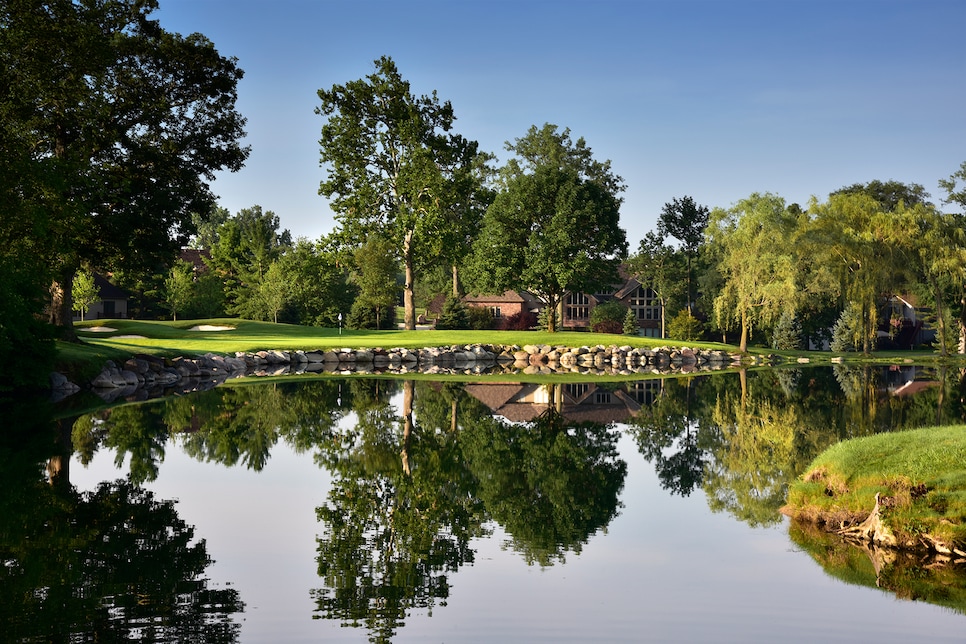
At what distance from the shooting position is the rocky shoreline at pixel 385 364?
3128 centimetres

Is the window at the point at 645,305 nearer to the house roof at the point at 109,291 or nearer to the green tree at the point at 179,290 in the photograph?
the green tree at the point at 179,290

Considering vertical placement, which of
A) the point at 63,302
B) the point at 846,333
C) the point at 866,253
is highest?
the point at 866,253

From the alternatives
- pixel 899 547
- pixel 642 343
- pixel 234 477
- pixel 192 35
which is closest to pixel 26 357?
pixel 234 477

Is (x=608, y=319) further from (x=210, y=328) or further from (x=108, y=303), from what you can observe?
(x=108, y=303)

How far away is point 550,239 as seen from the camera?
64.8 metres

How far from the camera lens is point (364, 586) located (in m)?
8.49

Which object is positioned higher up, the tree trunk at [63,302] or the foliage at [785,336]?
the tree trunk at [63,302]

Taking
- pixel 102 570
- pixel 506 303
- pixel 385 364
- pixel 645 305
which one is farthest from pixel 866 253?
pixel 645 305

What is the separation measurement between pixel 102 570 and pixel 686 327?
70.7 metres

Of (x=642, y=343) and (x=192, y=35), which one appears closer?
(x=192, y=35)

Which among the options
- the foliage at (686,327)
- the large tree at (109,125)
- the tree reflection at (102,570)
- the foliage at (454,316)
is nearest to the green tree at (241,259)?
the foliage at (454,316)

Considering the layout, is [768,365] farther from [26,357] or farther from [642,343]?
[26,357]

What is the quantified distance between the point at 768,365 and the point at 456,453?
136 ft

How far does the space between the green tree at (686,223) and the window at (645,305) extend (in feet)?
68.6
